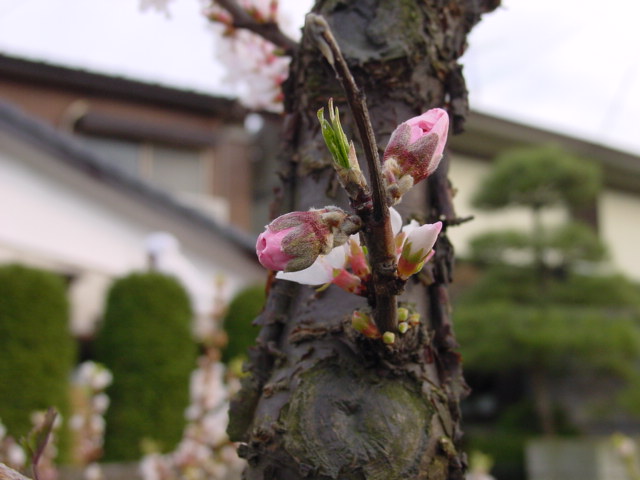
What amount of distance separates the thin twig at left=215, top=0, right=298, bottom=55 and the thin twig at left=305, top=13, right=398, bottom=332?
1.91 feet

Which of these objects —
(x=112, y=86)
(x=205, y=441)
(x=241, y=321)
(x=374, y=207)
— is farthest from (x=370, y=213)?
(x=112, y=86)

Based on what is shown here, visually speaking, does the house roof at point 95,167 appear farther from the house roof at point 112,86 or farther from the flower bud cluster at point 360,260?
the flower bud cluster at point 360,260

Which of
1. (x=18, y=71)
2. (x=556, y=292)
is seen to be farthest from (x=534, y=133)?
(x=18, y=71)

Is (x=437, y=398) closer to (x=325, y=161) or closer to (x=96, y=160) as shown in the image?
(x=325, y=161)

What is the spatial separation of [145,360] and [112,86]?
5434mm

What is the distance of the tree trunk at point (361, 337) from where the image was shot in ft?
2.54

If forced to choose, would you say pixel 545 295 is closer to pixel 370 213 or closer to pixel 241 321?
pixel 241 321

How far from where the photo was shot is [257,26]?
47.5 inches

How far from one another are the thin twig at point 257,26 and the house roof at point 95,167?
5785mm

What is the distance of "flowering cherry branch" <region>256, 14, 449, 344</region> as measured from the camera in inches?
21.2

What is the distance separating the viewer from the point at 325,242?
60 cm

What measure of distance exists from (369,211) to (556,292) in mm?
8945

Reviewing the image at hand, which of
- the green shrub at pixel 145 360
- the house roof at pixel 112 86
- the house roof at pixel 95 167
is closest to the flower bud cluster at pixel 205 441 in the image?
the green shrub at pixel 145 360

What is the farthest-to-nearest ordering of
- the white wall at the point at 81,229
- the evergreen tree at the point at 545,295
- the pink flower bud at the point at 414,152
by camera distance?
the evergreen tree at the point at 545,295, the white wall at the point at 81,229, the pink flower bud at the point at 414,152
